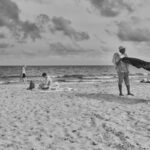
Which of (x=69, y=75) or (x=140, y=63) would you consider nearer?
(x=140, y=63)

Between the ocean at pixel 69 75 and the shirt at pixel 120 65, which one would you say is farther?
the ocean at pixel 69 75

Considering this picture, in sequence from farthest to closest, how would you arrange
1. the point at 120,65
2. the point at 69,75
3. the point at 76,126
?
the point at 69,75 < the point at 120,65 < the point at 76,126

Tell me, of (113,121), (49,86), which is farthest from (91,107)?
(49,86)

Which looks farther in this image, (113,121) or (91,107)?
(91,107)

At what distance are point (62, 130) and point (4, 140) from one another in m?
1.34

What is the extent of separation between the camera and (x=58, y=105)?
365 inches

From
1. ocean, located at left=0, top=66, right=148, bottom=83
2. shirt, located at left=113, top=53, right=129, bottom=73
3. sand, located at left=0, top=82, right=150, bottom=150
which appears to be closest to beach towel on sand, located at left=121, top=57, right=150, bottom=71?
shirt, located at left=113, top=53, right=129, bottom=73

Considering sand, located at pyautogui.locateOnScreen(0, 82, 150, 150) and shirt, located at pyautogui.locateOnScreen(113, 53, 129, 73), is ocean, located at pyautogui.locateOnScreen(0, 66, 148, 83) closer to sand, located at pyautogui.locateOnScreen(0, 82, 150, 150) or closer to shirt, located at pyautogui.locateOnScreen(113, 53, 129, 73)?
shirt, located at pyautogui.locateOnScreen(113, 53, 129, 73)

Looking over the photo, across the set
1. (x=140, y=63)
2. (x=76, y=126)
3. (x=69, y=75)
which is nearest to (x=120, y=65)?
(x=140, y=63)

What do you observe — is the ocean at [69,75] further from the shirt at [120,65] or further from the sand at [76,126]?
the sand at [76,126]

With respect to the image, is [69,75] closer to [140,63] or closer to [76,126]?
[140,63]

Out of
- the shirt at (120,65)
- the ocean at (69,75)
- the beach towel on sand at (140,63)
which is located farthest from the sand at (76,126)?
the ocean at (69,75)

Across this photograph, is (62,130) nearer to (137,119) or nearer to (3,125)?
(3,125)

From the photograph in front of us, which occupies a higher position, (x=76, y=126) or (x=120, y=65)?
(x=120, y=65)
